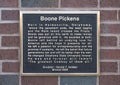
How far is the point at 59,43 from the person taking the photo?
4582 mm

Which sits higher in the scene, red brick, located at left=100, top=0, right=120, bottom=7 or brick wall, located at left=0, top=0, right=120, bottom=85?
red brick, located at left=100, top=0, right=120, bottom=7

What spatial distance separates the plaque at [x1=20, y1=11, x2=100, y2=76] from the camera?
457 centimetres

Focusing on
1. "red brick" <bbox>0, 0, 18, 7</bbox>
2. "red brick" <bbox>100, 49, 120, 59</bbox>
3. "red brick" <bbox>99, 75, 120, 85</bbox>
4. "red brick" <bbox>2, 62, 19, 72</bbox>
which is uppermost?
"red brick" <bbox>0, 0, 18, 7</bbox>

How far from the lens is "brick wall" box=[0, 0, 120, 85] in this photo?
15.1 feet

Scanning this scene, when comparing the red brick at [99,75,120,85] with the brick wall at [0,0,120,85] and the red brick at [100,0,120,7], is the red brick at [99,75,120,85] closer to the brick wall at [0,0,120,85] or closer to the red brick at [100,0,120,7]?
the brick wall at [0,0,120,85]

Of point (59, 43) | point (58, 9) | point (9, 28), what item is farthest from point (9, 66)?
point (58, 9)

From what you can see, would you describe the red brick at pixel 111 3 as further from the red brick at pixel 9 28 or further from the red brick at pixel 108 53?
the red brick at pixel 9 28

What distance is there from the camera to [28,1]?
462 cm

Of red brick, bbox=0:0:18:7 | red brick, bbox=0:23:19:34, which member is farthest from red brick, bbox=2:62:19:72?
red brick, bbox=0:0:18:7

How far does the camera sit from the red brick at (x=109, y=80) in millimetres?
4609

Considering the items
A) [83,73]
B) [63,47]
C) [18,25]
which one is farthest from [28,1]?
[83,73]

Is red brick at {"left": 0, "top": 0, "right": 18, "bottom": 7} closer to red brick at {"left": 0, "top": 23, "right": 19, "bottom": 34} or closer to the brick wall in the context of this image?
the brick wall

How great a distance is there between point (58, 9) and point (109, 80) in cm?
77

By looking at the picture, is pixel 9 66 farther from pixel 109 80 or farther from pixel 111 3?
pixel 111 3
